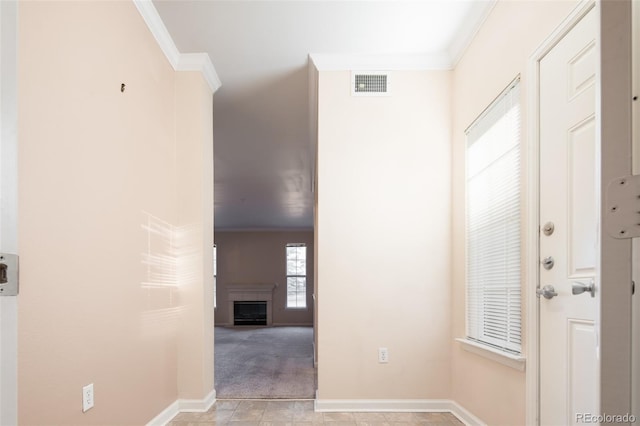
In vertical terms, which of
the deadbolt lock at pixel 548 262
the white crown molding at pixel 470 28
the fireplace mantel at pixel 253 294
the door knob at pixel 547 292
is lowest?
the fireplace mantel at pixel 253 294

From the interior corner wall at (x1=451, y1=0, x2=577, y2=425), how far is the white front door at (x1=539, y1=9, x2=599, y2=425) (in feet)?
0.49

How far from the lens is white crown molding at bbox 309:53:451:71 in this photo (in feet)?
10.3

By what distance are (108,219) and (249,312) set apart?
9.75 m

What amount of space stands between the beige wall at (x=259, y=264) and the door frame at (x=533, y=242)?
31.4ft

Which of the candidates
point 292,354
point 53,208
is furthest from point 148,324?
point 292,354

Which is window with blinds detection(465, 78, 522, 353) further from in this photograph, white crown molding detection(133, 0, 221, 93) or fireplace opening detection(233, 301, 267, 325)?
fireplace opening detection(233, 301, 267, 325)

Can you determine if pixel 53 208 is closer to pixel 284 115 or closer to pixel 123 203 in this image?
pixel 123 203

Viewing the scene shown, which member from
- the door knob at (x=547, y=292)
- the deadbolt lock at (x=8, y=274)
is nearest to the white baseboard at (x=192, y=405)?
the door knob at (x=547, y=292)

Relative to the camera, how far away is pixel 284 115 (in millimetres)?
4102

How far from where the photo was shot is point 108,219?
6.80 ft

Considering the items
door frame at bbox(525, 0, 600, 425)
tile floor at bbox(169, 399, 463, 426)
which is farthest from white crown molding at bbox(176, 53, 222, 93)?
tile floor at bbox(169, 399, 463, 426)

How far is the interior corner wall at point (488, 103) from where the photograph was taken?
199 cm

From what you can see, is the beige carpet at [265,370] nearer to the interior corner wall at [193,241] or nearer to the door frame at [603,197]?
the interior corner wall at [193,241]

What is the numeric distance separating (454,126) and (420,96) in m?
0.35
